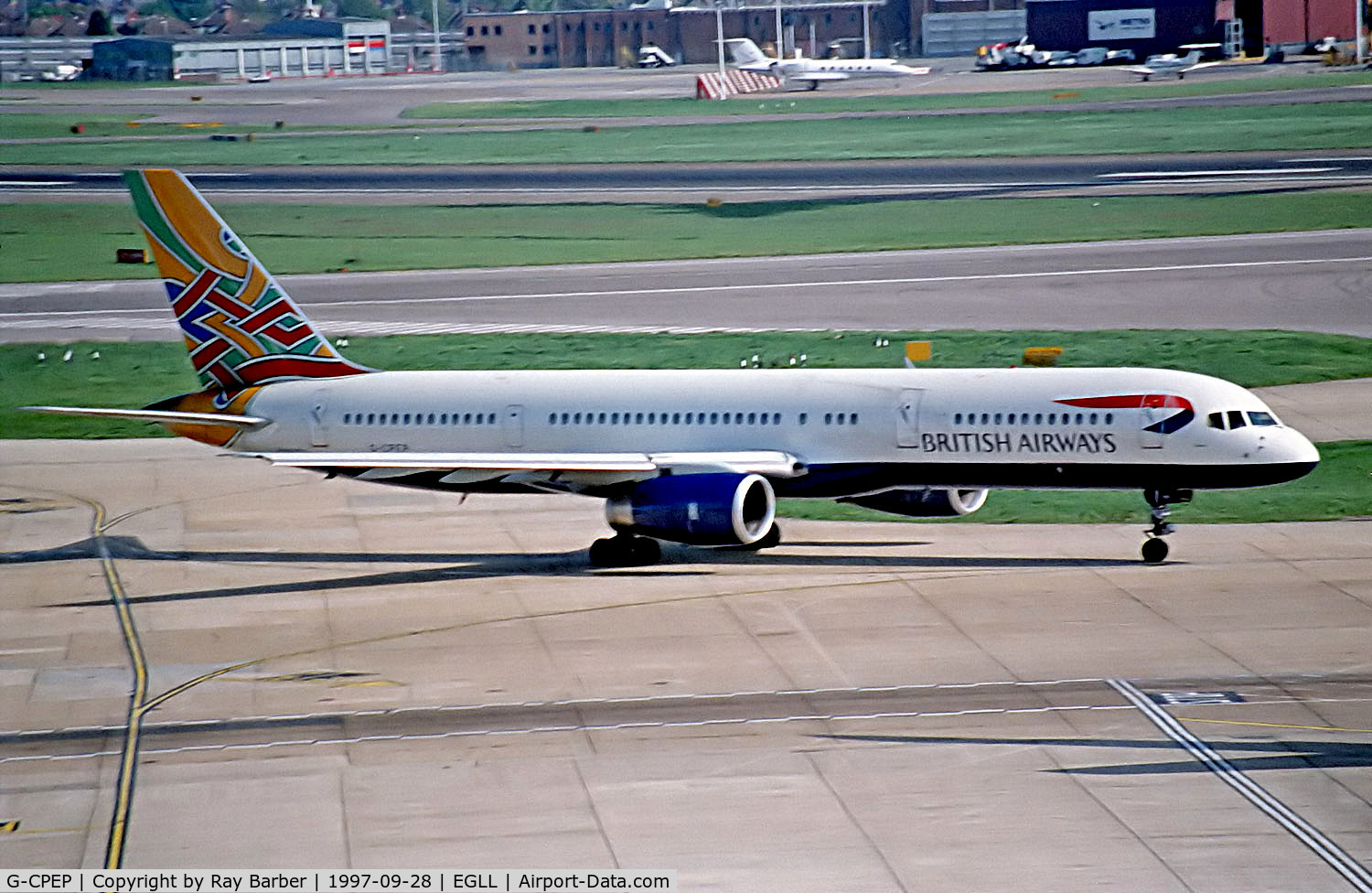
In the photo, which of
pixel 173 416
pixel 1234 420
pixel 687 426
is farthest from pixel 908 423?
pixel 173 416

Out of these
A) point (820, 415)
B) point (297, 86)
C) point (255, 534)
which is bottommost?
point (255, 534)

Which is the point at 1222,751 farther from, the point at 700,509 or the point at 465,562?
the point at 465,562

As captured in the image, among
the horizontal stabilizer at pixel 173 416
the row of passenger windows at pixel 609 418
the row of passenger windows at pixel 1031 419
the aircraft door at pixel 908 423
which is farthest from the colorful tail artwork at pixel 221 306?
the row of passenger windows at pixel 1031 419

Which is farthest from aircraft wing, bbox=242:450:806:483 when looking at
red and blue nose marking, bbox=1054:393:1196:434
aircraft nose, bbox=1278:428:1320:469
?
aircraft nose, bbox=1278:428:1320:469

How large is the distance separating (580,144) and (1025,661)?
114 meters

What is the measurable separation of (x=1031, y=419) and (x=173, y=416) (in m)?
18.7

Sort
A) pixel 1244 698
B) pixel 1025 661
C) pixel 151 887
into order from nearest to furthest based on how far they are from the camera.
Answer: pixel 151 887 < pixel 1244 698 < pixel 1025 661

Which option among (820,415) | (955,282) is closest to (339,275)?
(955,282)

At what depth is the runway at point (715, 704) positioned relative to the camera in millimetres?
22328

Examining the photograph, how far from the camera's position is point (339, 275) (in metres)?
88.9

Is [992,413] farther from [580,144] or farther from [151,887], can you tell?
[580,144]

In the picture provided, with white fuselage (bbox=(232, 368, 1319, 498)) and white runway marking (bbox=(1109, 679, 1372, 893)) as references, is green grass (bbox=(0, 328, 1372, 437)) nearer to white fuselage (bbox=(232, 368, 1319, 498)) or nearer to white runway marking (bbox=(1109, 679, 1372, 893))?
white fuselage (bbox=(232, 368, 1319, 498))

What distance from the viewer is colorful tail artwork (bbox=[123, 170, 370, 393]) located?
4434cm

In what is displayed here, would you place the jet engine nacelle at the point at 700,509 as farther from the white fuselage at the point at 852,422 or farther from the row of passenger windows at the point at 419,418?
the row of passenger windows at the point at 419,418
